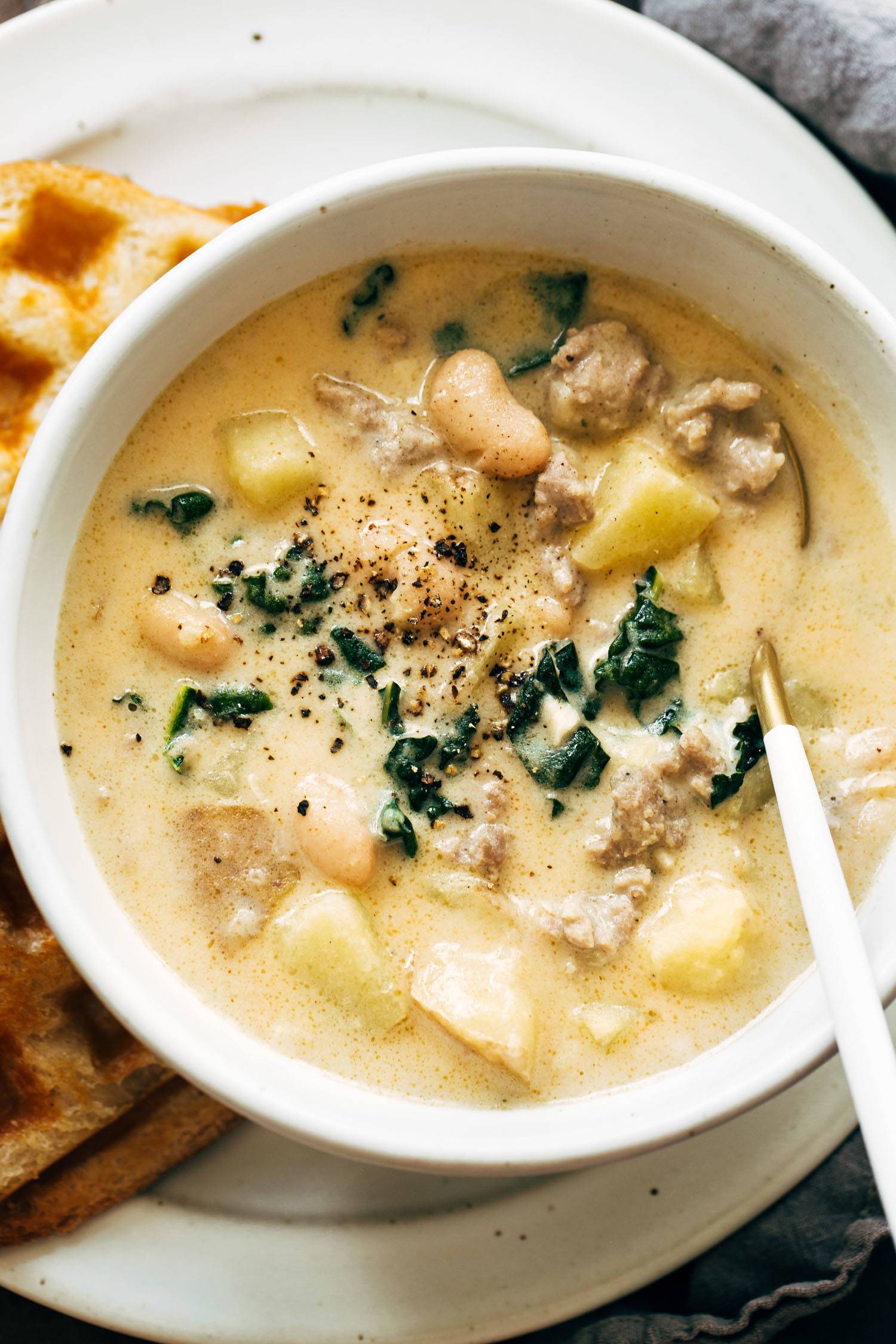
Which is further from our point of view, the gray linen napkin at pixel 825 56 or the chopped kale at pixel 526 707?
the gray linen napkin at pixel 825 56

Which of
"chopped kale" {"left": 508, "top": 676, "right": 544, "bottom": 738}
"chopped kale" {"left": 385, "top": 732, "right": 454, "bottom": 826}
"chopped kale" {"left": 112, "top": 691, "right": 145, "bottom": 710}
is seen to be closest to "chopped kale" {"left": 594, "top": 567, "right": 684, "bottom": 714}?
"chopped kale" {"left": 508, "top": 676, "right": 544, "bottom": 738}

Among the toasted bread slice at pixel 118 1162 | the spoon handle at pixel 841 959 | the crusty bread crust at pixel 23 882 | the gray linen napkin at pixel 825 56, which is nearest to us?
the spoon handle at pixel 841 959

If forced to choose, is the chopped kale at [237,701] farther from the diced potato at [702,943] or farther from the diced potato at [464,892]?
the diced potato at [702,943]

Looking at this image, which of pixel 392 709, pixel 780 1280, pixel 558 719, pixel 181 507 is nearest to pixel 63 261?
pixel 181 507

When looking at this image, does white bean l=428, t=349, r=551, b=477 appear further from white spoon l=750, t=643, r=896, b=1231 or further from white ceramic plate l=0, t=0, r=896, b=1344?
white ceramic plate l=0, t=0, r=896, b=1344

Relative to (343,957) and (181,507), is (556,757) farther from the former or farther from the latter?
(181,507)

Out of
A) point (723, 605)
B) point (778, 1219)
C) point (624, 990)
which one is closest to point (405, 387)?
point (723, 605)

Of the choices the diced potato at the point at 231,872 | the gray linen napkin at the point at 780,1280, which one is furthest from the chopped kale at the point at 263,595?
the gray linen napkin at the point at 780,1280
